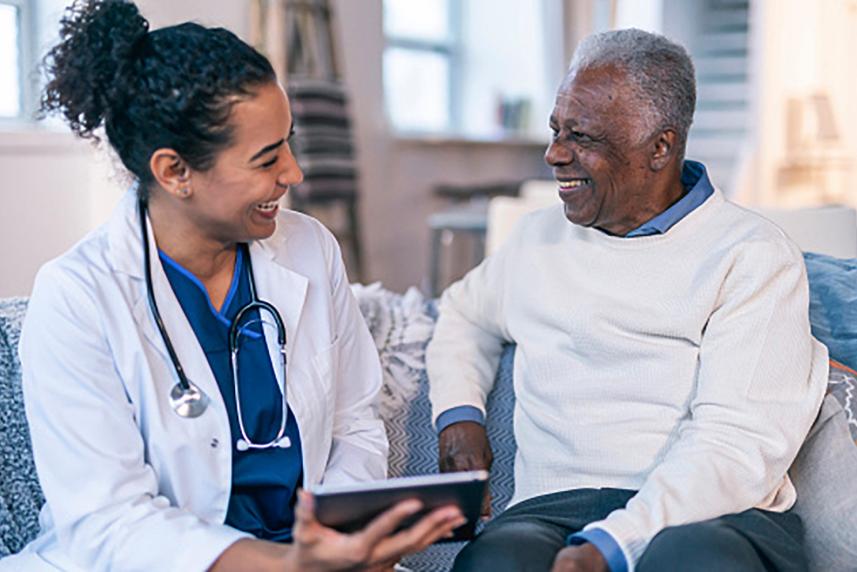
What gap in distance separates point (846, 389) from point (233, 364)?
0.91m

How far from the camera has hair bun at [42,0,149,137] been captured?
1401 millimetres

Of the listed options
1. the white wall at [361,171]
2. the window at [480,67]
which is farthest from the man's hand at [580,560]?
the window at [480,67]

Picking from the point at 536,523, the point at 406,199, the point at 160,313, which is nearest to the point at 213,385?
the point at 160,313

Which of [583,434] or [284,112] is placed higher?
[284,112]

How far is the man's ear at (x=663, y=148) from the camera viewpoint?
1.67 meters

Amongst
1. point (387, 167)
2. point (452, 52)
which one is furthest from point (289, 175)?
point (452, 52)

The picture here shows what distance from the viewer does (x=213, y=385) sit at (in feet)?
4.67

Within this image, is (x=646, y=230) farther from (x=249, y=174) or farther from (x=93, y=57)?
(x=93, y=57)

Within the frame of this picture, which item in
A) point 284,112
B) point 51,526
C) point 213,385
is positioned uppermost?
point 284,112

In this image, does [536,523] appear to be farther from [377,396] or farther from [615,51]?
[615,51]

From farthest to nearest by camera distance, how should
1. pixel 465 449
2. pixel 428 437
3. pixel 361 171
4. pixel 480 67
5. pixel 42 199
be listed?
pixel 480 67
pixel 361 171
pixel 42 199
pixel 428 437
pixel 465 449

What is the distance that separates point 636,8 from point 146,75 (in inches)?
219

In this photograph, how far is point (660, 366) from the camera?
1612 mm

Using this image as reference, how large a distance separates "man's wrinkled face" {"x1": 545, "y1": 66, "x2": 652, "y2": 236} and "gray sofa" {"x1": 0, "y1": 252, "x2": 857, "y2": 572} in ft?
1.25
